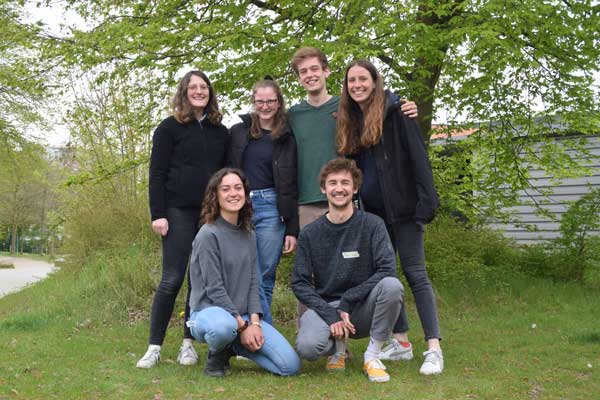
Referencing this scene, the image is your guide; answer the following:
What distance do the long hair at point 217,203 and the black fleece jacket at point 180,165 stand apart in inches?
9.0

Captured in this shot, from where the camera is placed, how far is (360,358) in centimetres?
484

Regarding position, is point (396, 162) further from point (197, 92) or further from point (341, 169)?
point (197, 92)

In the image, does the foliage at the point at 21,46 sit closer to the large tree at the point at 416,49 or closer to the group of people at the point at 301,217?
the large tree at the point at 416,49

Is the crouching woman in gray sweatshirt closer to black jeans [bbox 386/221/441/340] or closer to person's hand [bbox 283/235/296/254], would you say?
person's hand [bbox 283/235/296/254]

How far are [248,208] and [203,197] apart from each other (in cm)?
39

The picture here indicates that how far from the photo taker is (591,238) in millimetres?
8477

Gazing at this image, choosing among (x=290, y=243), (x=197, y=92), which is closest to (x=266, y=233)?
(x=290, y=243)

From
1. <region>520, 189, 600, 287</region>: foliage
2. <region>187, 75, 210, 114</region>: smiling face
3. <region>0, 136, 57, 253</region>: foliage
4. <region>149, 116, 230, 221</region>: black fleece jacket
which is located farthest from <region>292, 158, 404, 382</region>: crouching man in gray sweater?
<region>0, 136, 57, 253</region>: foliage

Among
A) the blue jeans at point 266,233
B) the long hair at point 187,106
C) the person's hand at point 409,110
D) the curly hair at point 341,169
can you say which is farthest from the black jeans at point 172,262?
the person's hand at point 409,110

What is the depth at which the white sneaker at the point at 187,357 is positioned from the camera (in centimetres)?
470

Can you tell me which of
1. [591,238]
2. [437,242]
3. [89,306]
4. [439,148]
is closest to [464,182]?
[439,148]

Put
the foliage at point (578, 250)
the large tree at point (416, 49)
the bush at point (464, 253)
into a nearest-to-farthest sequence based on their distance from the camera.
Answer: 1. the large tree at point (416, 49)
2. the bush at point (464, 253)
3. the foliage at point (578, 250)

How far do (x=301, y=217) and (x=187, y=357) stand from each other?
1.32 metres

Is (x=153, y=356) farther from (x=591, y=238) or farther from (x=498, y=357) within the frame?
(x=591, y=238)
